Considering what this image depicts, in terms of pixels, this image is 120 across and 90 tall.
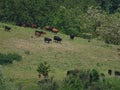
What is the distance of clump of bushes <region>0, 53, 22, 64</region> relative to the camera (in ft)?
182

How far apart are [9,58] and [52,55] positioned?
6.71 m

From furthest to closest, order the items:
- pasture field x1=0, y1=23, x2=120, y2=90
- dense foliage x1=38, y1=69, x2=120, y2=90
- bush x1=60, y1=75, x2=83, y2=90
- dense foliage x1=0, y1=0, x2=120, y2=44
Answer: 1. dense foliage x1=0, y1=0, x2=120, y2=44
2. pasture field x1=0, y1=23, x2=120, y2=90
3. dense foliage x1=38, y1=69, x2=120, y2=90
4. bush x1=60, y1=75, x2=83, y2=90

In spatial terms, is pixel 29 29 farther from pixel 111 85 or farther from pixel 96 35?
pixel 111 85

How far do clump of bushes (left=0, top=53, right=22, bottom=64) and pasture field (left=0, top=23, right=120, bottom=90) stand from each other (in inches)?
21.2

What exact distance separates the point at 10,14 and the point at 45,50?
112 ft

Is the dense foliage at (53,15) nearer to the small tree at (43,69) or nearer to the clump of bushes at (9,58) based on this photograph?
the clump of bushes at (9,58)

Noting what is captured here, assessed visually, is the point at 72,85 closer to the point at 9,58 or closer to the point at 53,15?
the point at 9,58

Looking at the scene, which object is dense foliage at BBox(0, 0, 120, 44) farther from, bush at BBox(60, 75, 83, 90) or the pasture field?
bush at BBox(60, 75, 83, 90)

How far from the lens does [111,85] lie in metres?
44.5

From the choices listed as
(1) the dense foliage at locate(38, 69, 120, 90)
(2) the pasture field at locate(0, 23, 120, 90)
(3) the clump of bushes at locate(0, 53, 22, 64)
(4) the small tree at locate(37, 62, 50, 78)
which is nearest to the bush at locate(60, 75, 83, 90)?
(1) the dense foliage at locate(38, 69, 120, 90)

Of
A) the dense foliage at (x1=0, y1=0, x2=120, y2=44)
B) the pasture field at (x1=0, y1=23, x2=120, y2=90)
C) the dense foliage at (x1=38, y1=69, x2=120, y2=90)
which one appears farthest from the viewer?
the dense foliage at (x1=0, y1=0, x2=120, y2=44)

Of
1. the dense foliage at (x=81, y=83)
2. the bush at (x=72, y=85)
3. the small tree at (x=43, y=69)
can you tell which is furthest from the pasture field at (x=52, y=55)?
the bush at (x=72, y=85)

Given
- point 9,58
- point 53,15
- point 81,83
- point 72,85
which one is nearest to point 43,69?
point 9,58

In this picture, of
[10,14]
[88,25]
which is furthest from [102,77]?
[10,14]
